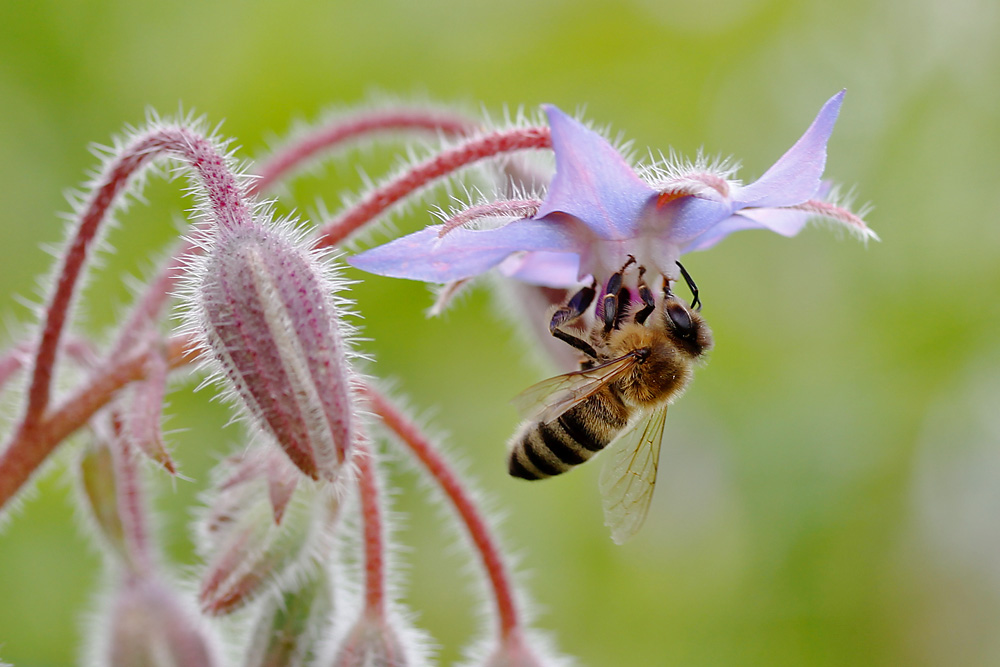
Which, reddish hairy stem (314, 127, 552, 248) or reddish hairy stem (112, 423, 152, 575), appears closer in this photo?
reddish hairy stem (314, 127, 552, 248)

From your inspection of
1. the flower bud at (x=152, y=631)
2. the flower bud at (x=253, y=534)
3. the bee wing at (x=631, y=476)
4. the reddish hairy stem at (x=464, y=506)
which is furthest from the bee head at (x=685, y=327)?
the flower bud at (x=152, y=631)

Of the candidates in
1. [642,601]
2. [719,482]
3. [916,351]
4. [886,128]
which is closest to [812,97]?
[886,128]

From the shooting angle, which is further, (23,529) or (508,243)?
(23,529)

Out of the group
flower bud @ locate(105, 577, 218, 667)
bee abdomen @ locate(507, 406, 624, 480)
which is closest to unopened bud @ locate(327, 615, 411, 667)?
flower bud @ locate(105, 577, 218, 667)

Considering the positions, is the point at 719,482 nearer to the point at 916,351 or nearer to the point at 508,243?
the point at 916,351

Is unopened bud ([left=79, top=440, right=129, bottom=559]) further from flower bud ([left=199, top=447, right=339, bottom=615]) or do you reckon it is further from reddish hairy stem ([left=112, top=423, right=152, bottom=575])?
flower bud ([left=199, top=447, right=339, bottom=615])

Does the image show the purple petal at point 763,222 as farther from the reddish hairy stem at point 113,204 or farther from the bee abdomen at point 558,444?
the reddish hairy stem at point 113,204

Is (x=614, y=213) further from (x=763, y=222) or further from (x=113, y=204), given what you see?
(x=113, y=204)
